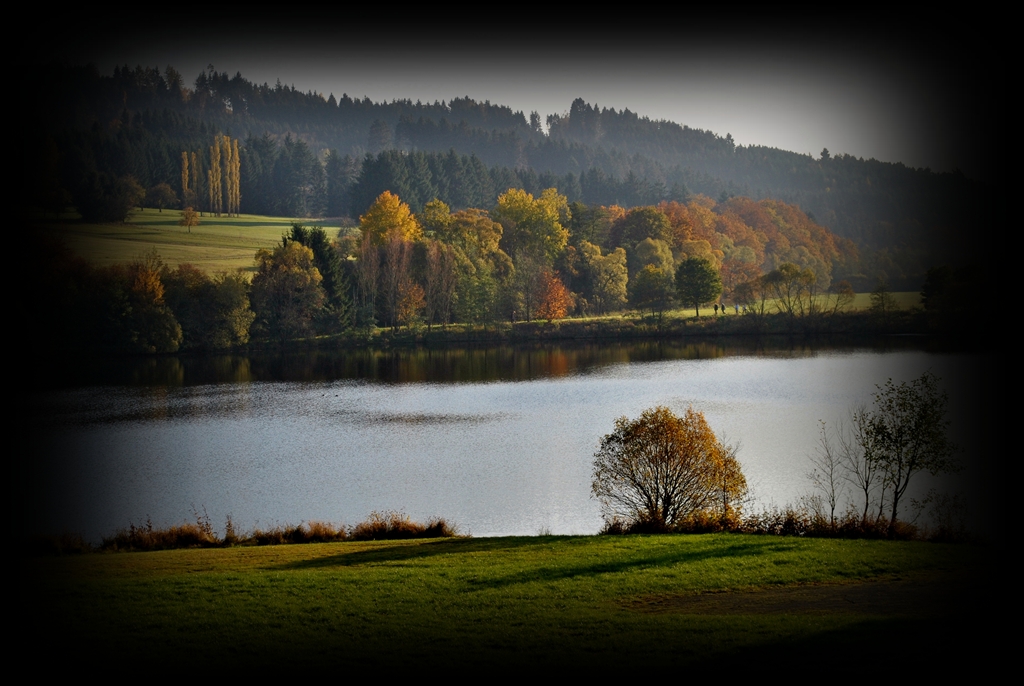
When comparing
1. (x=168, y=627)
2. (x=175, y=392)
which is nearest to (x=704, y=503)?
(x=168, y=627)

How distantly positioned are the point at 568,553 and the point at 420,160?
10194 centimetres

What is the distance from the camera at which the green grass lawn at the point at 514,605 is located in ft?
31.2

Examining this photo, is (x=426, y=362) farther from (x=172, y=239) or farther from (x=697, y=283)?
(x=172, y=239)

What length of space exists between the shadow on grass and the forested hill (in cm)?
3722

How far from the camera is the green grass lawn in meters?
9.52

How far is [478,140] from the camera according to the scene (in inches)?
6796

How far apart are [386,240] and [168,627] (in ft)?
229

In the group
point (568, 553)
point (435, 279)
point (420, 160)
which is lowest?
point (568, 553)

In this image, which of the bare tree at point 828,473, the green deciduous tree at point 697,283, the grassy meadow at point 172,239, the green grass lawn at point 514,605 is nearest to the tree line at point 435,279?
the green deciduous tree at point 697,283

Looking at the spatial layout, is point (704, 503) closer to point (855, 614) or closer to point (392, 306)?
point (855, 614)

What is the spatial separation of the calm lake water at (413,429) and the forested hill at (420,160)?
1734cm

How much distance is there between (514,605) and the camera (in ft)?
37.1

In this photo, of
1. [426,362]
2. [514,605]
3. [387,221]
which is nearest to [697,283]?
[426,362]

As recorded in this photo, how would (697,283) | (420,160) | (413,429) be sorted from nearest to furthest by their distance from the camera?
(413,429) → (697,283) → (420,160)
